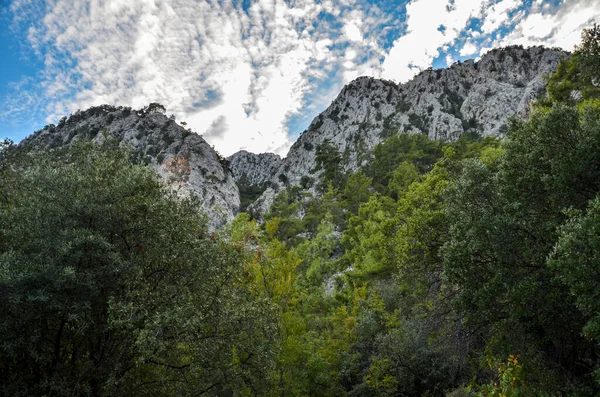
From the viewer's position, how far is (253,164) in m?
183

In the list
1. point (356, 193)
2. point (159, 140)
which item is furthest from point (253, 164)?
point (356, 193)

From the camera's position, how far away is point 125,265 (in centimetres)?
1233

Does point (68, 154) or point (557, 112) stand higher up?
point (68, 154)

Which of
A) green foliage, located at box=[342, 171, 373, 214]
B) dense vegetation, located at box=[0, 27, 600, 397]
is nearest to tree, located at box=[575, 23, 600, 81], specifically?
dense vegetation, located at box=[0, 27, 600, 397]

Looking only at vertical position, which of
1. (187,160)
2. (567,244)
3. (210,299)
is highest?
(187,160)

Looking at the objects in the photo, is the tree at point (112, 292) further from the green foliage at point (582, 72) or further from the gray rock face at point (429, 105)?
the gray rock face at point (429, 105)

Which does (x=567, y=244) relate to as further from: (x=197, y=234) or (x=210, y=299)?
(x=197, y=234)

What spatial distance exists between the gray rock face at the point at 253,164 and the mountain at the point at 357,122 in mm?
3329

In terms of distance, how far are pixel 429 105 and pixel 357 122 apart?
27.6m

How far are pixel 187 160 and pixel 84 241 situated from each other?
80266 millimetres

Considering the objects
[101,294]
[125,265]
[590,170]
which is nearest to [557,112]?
[590,170]

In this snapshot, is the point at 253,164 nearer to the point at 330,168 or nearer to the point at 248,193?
the point at 248,193

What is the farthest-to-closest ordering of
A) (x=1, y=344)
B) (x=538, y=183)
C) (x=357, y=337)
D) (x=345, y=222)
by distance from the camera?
1. (x=345, y=222)
2. (x=357, y=337)
3. (x=538, y=183)
4. (x=1, y=344)

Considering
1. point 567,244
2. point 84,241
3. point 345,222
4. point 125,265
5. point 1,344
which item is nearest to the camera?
point 567,244
